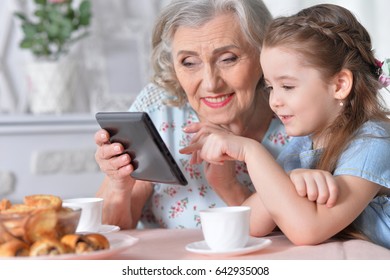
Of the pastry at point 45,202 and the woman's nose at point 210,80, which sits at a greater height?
the woman's nose at point 210,80

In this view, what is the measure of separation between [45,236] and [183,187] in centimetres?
85

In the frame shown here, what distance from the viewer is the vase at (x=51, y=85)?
3045mm

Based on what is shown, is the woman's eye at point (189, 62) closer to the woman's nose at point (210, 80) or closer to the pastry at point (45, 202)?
the woman's nose at point (210, 80)

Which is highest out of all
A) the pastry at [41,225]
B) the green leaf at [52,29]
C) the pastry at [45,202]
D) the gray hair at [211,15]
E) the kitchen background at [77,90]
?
the gray hair at [211,15]

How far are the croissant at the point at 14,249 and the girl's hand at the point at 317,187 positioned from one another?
49cm

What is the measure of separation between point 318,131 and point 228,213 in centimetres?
47

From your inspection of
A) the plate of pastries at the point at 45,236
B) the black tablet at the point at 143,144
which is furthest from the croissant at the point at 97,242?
the black tablet at the point at 143,144

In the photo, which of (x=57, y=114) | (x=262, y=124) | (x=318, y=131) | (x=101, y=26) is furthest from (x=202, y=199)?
(x=101, y=26)

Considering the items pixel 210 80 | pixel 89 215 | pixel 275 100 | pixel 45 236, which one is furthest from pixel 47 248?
pixel 210 80

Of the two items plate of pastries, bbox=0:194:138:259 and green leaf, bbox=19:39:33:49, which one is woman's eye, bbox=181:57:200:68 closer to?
plate of pastries, bbox=0:194:138:259

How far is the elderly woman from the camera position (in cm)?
161

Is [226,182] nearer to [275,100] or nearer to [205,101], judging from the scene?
[205,101]
